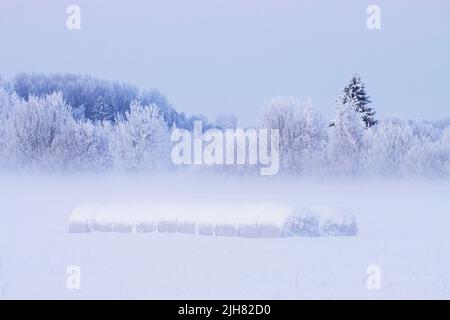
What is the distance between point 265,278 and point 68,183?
157 inches

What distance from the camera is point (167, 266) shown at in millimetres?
14664

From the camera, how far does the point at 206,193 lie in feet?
52.0

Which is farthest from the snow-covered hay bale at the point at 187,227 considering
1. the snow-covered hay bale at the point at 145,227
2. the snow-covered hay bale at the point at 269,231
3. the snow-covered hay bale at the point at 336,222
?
the snow-covered hay bale at the point at 336,222

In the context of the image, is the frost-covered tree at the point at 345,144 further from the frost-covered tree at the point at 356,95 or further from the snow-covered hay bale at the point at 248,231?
the snow-covered hay bale at the point at 248,231

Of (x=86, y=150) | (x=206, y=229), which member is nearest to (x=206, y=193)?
(x=86, y=150)

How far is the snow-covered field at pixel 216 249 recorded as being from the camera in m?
13.0

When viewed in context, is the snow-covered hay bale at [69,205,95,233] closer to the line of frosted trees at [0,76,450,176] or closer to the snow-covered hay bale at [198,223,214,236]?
the line of frosted trees at [0,76,450,176]

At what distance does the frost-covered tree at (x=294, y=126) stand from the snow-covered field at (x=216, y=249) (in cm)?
57

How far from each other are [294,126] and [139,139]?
3240mm

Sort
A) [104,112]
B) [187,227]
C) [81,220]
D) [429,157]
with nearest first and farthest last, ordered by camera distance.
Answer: [429,157], [104,112], [81,220], [187,227]

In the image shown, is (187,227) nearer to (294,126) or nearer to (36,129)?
(294,126)

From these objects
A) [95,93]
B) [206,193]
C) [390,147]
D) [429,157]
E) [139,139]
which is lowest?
[206,193]
